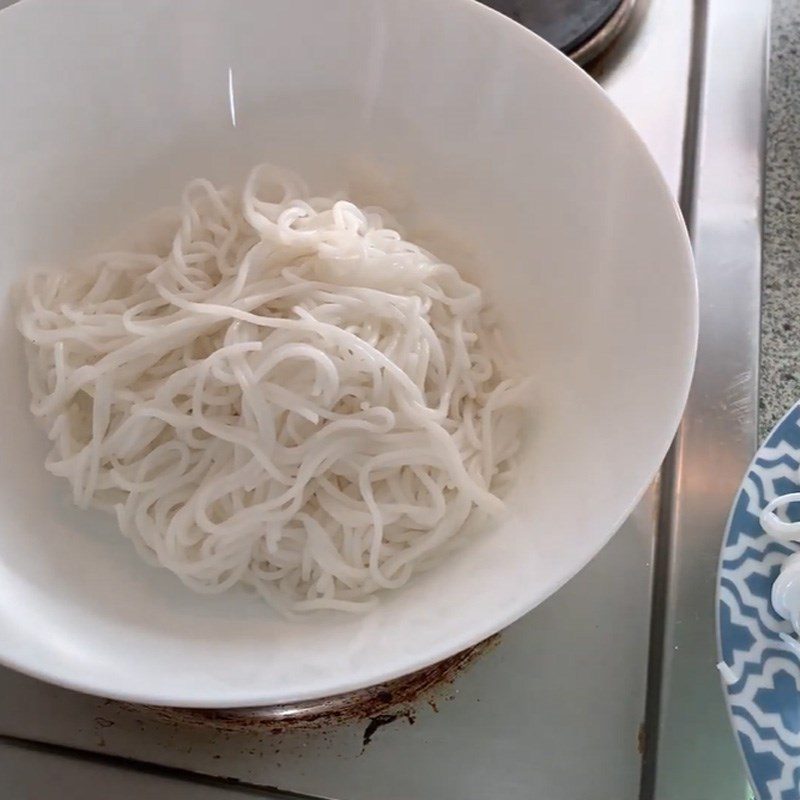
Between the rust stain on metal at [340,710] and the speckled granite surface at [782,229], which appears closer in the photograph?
the rust stain on metal at [340,710]

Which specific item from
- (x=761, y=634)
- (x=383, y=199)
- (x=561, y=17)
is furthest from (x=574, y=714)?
(x=561, y=17)

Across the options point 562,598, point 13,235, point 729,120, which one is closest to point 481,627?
point 562,598

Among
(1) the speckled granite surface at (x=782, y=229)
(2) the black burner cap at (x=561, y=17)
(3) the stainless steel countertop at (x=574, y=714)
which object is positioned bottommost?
(3) the stainless steel countertop at (x=574, y=714)

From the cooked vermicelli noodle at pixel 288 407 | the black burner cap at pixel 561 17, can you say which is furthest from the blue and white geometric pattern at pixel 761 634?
the black burner cap at pixel 561 17

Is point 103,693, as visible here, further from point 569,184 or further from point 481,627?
point 569,184

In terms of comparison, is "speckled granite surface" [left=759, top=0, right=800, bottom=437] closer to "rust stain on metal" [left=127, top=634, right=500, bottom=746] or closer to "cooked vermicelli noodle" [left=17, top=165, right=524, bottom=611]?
"cooked vermicelli noodle" [left=17, top=165, right=524, bottom=611]

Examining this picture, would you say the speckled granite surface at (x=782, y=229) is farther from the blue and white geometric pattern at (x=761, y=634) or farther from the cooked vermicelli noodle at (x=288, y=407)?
the cooked vermicelli noodle at (x=288, y=407)

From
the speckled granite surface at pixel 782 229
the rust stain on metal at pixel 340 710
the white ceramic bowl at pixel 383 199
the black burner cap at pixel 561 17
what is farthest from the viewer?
the black burner cap at pixel 561 17

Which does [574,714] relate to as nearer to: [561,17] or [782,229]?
[782,229]
